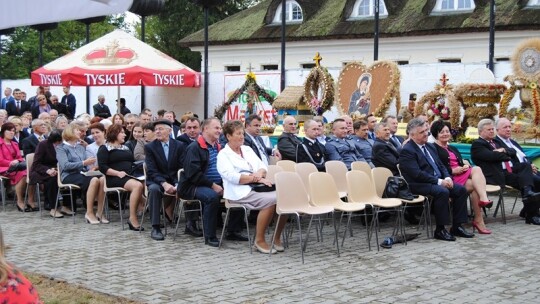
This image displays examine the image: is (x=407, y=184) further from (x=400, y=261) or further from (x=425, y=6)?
(x=425, y=6)

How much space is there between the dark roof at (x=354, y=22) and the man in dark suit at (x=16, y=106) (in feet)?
46.3

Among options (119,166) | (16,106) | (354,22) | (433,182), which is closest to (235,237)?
(119,166)

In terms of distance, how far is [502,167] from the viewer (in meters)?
10.1

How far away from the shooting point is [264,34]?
104 ft

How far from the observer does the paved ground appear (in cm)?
629

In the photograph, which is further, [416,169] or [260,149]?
[260,149]

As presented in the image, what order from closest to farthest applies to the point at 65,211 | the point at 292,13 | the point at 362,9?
the point at 65,211, the point at 362,9, the point at 292,13

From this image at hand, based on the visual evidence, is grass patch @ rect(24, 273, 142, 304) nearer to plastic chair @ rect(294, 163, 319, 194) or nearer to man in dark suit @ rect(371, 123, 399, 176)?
plastic chair @ rect(294, 163, 319, 194)

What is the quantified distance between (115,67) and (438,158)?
9.52 metres

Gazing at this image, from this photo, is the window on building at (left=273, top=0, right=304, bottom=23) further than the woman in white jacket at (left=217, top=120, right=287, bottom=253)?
Yes

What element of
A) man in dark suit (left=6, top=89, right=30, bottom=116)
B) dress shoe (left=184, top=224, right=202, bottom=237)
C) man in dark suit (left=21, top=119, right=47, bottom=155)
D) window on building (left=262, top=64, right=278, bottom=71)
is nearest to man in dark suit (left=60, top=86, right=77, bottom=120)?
man in dark suit (left=6, top=89, right=30, bottom=116)

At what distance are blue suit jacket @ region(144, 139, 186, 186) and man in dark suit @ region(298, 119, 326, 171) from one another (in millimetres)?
1682

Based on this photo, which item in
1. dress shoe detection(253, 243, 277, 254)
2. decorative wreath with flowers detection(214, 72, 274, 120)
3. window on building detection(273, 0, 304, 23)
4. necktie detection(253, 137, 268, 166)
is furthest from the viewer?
window on building detection(273, 0, 304, 23)

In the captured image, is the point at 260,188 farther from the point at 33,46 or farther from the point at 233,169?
the point at 33,46
